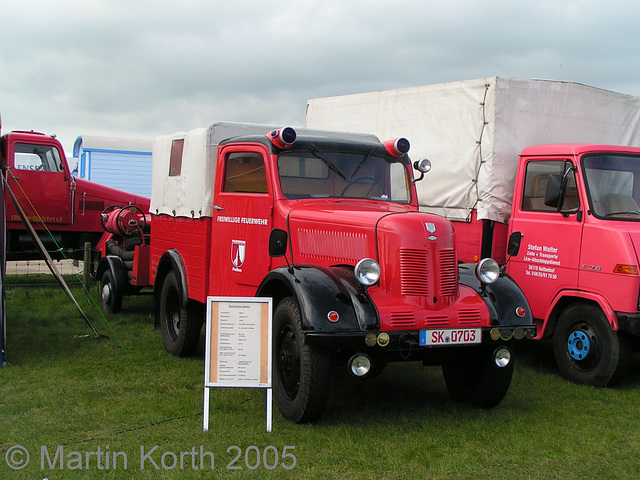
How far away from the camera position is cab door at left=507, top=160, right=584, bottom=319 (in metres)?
7.31

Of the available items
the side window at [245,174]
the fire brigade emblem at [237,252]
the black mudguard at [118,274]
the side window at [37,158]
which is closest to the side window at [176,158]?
the side window at [245,174]

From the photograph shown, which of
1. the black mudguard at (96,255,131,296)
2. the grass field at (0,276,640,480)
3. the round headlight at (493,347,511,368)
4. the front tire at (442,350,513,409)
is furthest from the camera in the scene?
the black mudguard at (96,255,131,296)

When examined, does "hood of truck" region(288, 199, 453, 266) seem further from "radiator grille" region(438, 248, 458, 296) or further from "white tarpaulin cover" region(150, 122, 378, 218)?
"white tarpaulin cover" region(150, 122, 378, 218)

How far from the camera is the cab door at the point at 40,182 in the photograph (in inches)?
577

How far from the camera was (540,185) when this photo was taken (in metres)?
7.75

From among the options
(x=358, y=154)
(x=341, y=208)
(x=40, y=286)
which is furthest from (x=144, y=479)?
(x=40, y=286)

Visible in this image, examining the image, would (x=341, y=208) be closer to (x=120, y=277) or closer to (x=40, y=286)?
(x=120, y=277)

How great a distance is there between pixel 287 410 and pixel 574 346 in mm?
3335

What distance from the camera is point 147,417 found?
18.6ft

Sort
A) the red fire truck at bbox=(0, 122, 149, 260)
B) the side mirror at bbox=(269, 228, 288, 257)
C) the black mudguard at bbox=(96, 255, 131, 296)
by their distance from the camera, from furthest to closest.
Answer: the red fire truck at bbox=(0, 122, 149, 260), the black mudguard at bbox=(96, 255, 131, 296), the side mirror at bbox=(269, 228, 288, 257)

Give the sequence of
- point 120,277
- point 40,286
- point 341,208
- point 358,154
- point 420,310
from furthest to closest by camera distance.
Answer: point 40,286 < point 120,277 < point 358,154 < point 341,208 < point 420,310

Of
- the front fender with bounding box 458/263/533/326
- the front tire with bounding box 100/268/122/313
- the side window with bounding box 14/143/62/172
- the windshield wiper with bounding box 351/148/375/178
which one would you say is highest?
the side window with bounding box 14/143/62/172

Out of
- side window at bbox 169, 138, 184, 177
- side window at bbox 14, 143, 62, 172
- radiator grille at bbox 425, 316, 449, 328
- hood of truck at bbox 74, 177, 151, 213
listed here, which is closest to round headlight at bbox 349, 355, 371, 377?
radiator grille at bbox 425, 316, 449, 328

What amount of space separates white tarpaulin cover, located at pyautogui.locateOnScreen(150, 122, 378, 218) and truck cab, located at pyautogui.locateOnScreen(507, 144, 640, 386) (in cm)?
190
